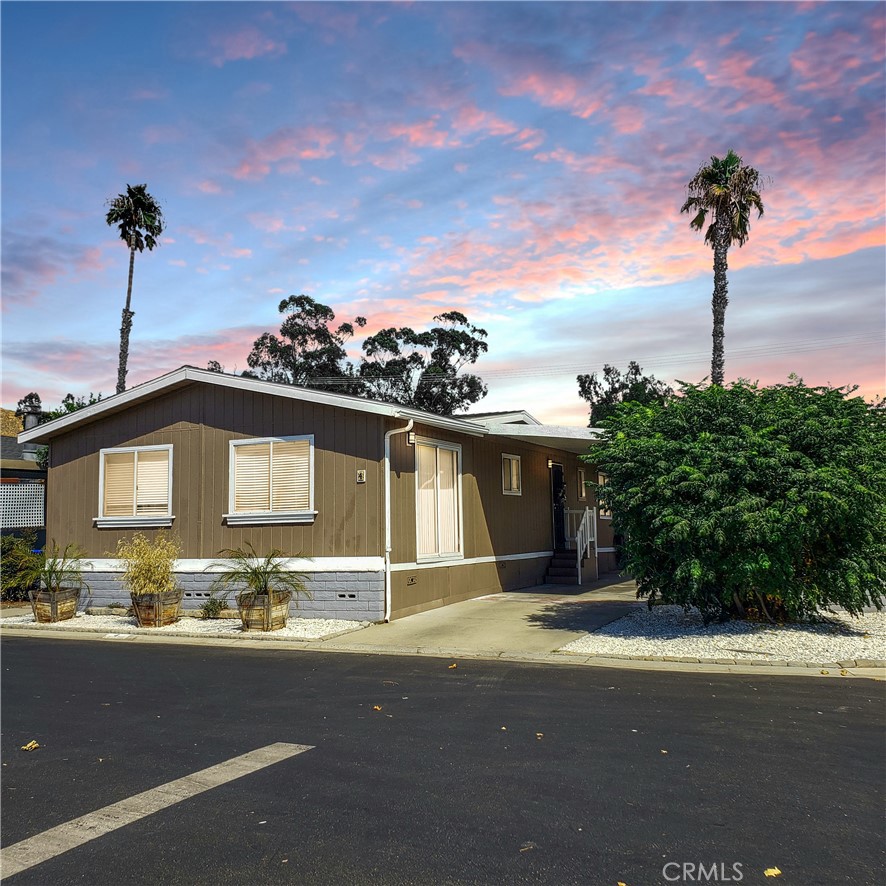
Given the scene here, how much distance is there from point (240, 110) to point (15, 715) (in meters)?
10.0

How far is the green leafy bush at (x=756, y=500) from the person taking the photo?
9.30 meters

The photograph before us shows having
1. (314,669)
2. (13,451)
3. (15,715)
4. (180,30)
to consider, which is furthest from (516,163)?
(13,451)

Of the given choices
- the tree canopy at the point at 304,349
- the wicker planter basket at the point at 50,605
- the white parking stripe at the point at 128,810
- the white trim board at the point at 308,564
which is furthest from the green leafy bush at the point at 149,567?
the tree canopy at the point at 304,349

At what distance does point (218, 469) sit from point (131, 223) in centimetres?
2153

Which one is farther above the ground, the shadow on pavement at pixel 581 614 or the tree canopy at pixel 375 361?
the tree canopy at pixel 375 361

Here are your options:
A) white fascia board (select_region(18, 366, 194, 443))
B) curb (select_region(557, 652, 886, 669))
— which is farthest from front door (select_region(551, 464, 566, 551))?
curb (select_region(557, 652, 886, 669))

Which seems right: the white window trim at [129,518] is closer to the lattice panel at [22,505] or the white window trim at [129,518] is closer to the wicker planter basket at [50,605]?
the wicker planter basket at [50,605]

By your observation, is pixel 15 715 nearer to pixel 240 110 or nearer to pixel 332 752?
pixel 332 752

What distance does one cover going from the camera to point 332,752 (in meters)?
5.55

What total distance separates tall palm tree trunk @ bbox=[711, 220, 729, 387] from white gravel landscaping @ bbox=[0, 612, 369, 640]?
18427mm

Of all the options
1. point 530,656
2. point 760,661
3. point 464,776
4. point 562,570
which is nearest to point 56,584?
point 530,656

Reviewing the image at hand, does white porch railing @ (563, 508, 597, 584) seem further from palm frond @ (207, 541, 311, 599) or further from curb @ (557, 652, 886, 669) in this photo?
curb @ (557, 652, 886, 669)

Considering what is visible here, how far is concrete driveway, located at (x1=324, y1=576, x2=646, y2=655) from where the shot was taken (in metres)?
10.2
